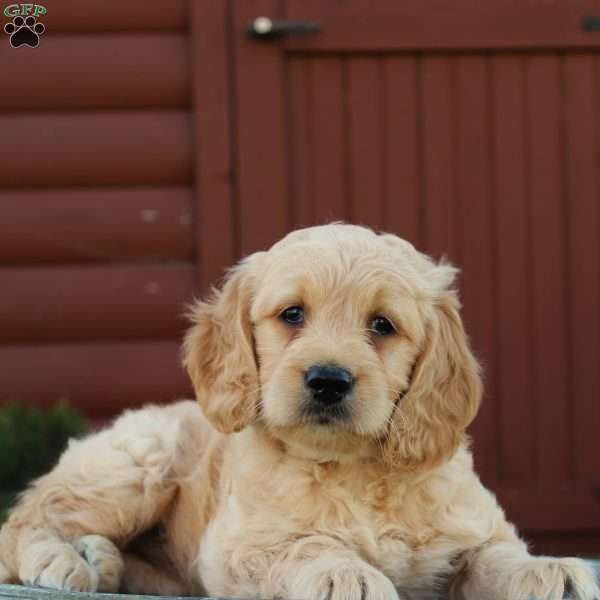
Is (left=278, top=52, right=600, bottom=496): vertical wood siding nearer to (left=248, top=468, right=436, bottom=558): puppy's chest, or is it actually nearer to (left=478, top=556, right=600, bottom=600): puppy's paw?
(left=248, top=468, right=436, bottom=558): puppy's chest

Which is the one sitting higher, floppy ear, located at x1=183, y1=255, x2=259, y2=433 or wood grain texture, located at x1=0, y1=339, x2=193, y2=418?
floppy ear, located at x1=183, y1=255, x2=259, y2=433

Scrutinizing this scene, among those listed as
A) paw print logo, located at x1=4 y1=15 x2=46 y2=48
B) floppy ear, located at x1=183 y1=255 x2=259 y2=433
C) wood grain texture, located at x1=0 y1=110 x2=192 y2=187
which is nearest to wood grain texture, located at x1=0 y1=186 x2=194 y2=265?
wood grain texture, located at x1=0 y1=110 x2=192 y2=187

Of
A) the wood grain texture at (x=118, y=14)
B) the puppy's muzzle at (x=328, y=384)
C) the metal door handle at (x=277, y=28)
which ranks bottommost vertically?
the puppy's muzzle at (x=328, y=384)

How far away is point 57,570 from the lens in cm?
265

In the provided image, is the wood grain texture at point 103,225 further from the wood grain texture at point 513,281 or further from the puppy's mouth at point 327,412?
the puppy's mouth at point 327,412

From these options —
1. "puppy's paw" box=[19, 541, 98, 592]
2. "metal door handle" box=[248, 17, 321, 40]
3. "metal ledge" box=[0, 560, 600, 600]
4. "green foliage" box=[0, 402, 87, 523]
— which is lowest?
"green foliage" box=[0, 402, 87, 523]

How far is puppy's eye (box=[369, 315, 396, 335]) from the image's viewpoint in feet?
8.87

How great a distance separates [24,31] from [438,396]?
10.8ft

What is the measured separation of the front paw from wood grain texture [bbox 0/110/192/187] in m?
3.21

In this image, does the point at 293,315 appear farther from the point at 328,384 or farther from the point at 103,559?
the point at 103,559

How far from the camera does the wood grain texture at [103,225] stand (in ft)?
17.5

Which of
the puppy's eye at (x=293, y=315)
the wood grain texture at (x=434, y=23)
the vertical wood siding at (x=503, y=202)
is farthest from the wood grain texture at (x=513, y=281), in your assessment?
the puppy's eye at (x=293, y=315)

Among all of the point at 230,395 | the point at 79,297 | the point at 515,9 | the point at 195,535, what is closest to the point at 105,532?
the point at 195,535

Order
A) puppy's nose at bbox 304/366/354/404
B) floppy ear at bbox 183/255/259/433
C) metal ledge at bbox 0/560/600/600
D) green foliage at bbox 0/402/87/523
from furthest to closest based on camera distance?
green foliage at bbox 0/402/87/523, floppy ear at bbox 183/255/259/433, puppy's nose at bbox 304/366/354/404, metal ledge at bbox 0/560/600/600
